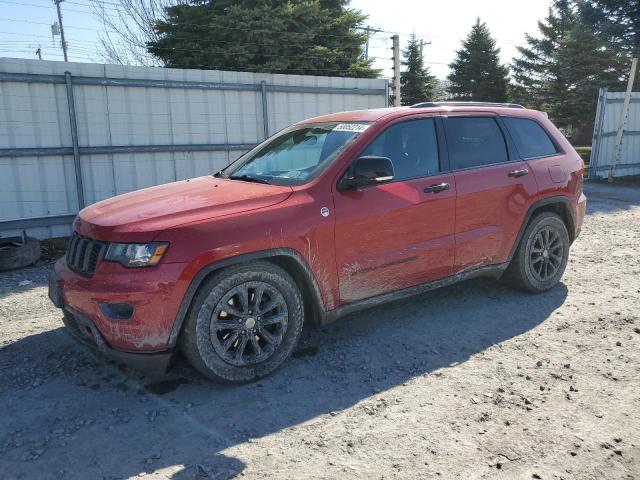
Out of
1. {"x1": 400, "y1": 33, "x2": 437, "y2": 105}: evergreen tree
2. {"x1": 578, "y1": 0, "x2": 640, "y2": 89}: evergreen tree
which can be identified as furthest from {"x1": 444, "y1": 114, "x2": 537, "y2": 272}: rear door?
{"x1": 400, "y1": 33, "x2": 437, "y2": 105}: evergreen tree

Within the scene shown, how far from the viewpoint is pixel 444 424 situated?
10.3ft

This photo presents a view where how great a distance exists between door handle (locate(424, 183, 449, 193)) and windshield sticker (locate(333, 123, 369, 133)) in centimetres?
70

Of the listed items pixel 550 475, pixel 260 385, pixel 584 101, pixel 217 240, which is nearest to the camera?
pixel 550 475

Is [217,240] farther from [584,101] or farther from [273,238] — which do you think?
[584,101]

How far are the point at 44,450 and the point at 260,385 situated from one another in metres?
1.32

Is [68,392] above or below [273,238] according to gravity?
below

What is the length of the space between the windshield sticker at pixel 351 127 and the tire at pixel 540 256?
1973mm

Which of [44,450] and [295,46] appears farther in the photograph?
[295,46]

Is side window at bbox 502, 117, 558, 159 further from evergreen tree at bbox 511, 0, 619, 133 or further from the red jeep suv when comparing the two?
evergreen tree at bbox 511, 0, 619, 133

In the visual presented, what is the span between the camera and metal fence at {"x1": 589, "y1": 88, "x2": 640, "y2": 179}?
14453 millimetres

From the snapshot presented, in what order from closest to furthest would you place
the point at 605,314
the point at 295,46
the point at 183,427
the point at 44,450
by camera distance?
the point at 44,450
the point at 183,427
the point at 605,314
the point at 295,46

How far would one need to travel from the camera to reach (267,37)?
16344 millimetres

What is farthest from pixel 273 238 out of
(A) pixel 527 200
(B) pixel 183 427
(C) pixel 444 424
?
(A) pixel 527 200

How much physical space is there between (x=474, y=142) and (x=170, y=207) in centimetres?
274
